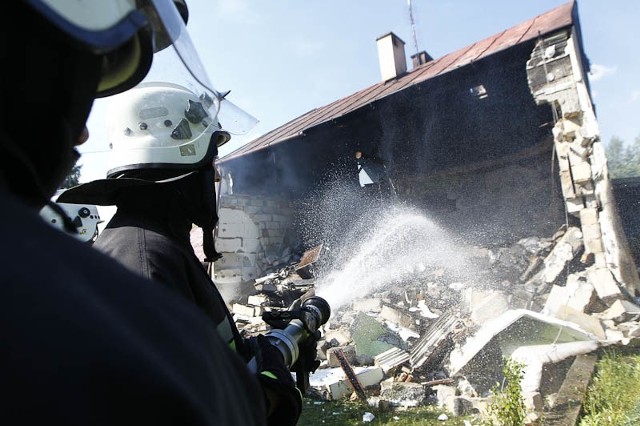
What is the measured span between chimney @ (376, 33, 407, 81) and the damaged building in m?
0.05

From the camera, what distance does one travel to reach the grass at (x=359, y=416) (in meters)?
4.37

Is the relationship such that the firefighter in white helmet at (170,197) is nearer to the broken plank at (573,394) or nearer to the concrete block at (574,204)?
the broken plank at (573,394)

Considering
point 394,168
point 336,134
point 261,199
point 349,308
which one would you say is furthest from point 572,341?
point 261,199

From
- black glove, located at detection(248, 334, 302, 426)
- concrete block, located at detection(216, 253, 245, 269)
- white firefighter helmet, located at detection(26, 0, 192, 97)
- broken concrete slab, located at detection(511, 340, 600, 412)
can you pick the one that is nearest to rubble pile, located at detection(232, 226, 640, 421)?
broken concrete slab, located at detection(511, 340, 600, 412)

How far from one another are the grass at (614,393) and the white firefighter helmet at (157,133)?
3509mm

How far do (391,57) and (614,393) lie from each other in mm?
10307

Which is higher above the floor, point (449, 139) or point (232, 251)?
point (449, 139)

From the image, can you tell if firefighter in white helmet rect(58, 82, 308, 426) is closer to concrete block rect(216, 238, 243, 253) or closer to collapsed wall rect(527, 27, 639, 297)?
collapsed wall rect(527, 27, 639, 297)

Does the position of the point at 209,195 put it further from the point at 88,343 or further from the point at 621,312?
the point at 621,312

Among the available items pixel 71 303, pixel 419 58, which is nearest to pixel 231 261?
pixel 419 58

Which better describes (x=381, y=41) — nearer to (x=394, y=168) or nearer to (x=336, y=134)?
(x=336, y=134)

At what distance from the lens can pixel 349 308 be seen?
852cm

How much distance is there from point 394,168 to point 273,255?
4406 millimetres

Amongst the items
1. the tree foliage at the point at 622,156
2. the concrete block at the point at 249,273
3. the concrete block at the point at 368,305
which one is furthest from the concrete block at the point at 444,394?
the tree foliage at the point at 622,156
